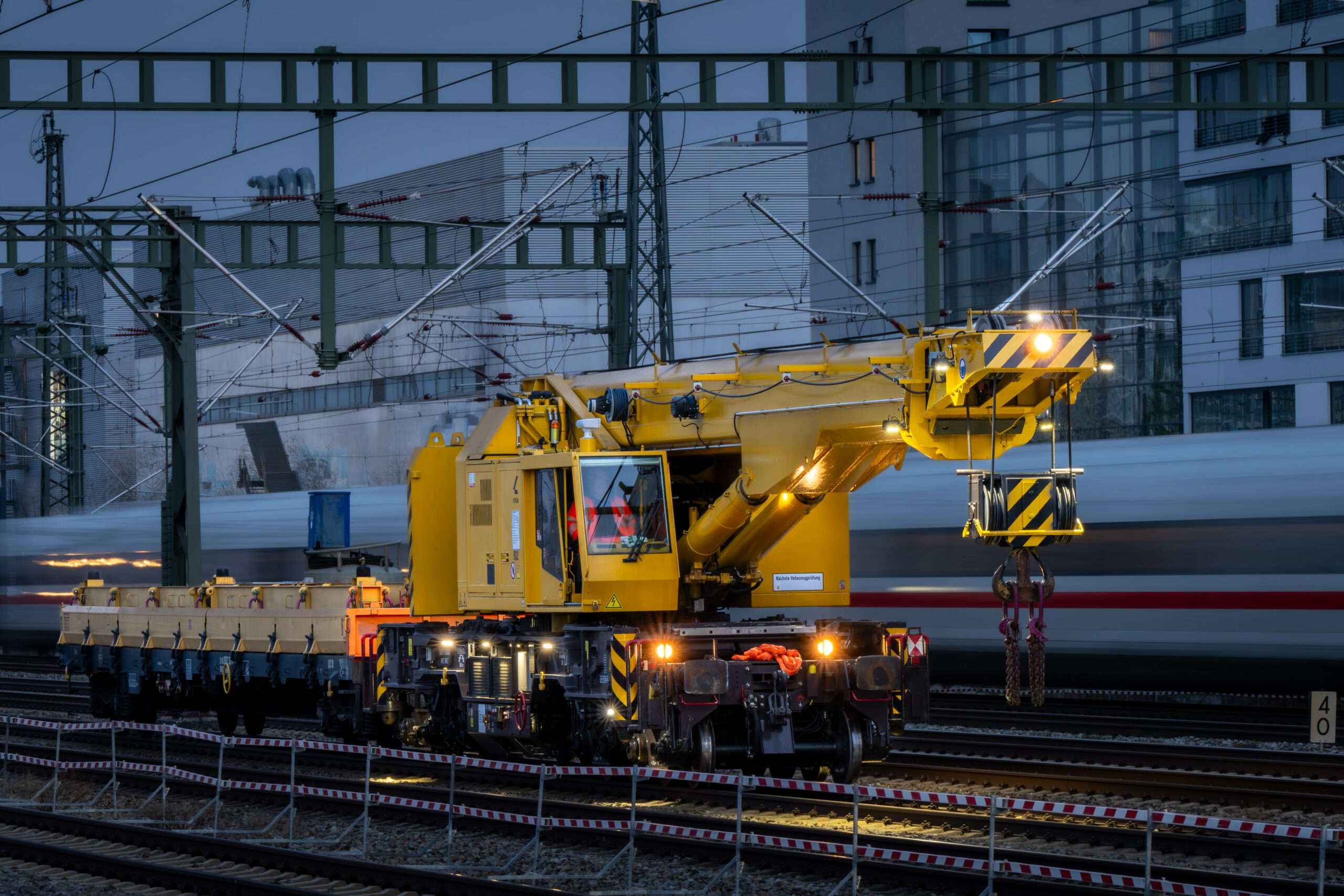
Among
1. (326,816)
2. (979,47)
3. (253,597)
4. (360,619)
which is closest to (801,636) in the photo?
(326,816)

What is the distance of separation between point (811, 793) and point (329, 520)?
1250cm

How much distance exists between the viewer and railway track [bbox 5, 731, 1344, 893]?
36.9 ft

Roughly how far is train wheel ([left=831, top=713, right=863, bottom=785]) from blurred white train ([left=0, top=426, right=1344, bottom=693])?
7307 millimetres

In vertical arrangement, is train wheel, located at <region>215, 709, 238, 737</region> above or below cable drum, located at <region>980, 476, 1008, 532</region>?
below

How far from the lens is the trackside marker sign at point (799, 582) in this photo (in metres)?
15.3

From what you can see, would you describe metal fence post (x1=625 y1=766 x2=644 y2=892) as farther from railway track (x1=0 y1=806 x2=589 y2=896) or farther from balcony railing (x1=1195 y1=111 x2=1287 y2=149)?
balcony railing (x1=1195 y1=111 x2=1287 y2=149)

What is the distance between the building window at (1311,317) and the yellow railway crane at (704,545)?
35.6 m

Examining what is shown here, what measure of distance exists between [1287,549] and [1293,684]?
1.76m

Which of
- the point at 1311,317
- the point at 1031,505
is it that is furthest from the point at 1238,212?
the point at 1031,505

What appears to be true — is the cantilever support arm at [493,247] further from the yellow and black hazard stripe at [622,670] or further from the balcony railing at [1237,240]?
the balcony railing at [1237,240]

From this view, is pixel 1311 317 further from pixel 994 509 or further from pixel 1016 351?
pixel 994 509

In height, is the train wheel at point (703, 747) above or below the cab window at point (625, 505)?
below

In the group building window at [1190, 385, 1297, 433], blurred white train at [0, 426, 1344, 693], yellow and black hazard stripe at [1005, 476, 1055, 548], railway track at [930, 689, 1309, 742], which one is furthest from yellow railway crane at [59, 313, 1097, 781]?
building window at [1190, 385, 1297, 433]

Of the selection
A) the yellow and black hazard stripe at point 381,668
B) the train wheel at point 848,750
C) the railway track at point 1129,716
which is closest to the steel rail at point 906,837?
the train wheel at point 848,750
